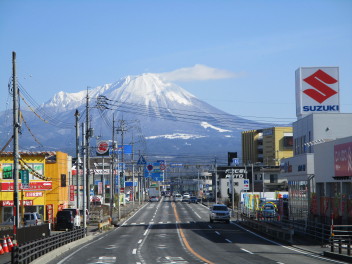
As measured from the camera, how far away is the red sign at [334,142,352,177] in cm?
4088

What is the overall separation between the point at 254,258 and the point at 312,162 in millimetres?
22833

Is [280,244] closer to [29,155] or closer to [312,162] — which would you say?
[312,162]

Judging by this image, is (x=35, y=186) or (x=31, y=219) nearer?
(x=31, y=219)

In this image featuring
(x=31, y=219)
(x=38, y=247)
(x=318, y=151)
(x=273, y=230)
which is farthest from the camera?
(x=31, y=219)

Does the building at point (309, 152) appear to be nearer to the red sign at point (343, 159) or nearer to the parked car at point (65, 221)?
the red sign at point (343, 159)

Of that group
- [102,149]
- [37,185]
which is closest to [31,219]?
[37,185]

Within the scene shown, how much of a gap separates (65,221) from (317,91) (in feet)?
83.9

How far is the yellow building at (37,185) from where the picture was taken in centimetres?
6512

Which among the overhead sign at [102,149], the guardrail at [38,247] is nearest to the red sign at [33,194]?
the overhead sign at [102,149]

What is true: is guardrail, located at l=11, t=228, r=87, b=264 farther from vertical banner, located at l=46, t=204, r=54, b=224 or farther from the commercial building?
vertical banner, located at l=46, t=204, r=54, b=224

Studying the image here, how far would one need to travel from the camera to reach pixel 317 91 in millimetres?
56562

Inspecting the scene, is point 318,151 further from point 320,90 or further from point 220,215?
point 220,215

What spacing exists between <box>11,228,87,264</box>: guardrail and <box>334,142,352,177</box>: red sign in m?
17.9

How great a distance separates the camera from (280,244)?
139 ft
